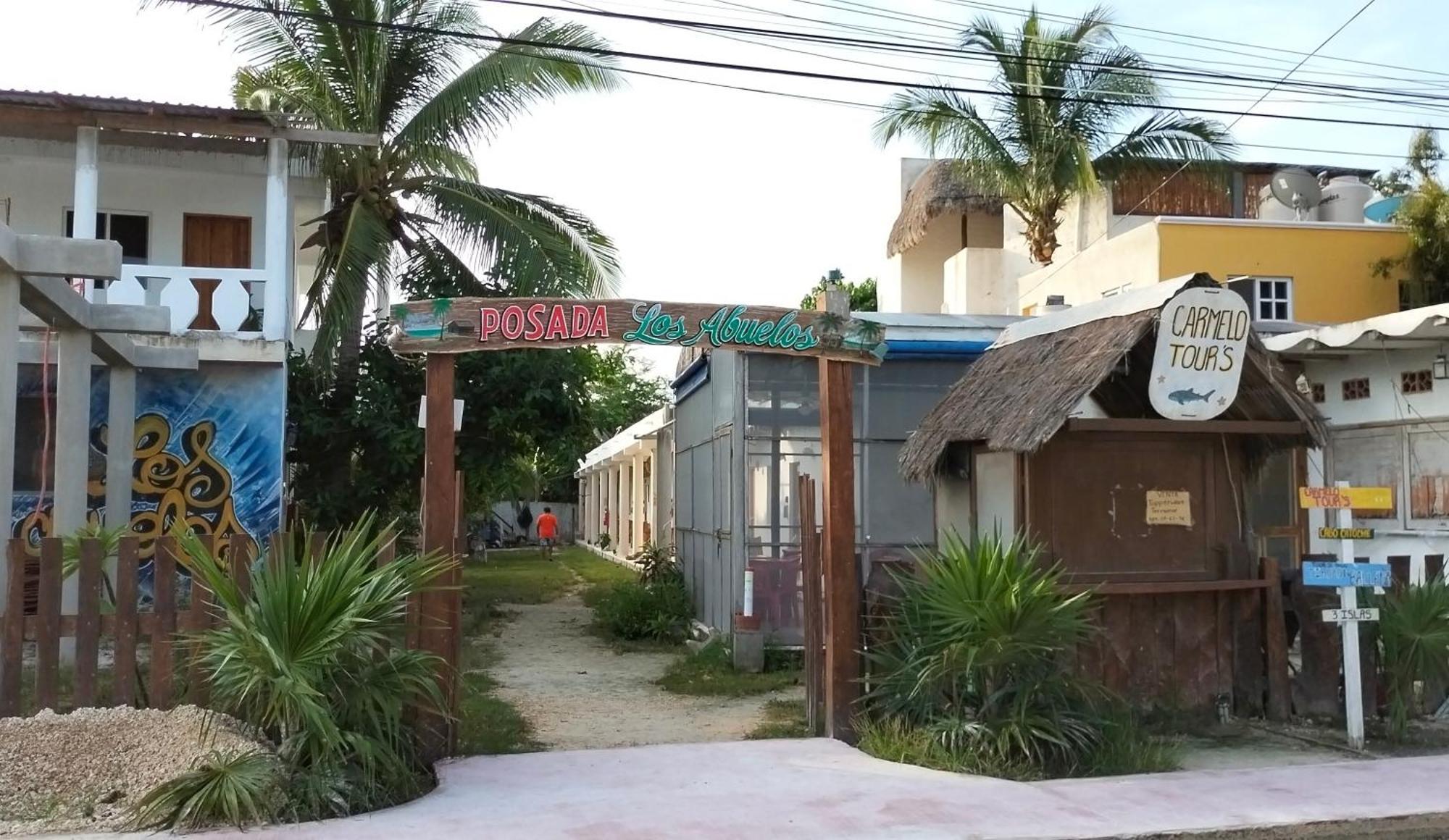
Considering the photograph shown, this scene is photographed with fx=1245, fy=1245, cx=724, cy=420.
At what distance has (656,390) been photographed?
47.0 meters

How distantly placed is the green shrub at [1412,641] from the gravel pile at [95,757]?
7495 millimetres

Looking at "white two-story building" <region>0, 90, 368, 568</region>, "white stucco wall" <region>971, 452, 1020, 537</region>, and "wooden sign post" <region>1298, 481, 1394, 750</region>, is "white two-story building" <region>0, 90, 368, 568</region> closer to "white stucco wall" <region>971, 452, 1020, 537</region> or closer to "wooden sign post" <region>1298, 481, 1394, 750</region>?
"white stucco wall" <region>971, 452, 1020, 537</region>

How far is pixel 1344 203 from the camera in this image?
76.0 ft

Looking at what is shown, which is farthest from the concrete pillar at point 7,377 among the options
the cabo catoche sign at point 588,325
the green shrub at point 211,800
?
the green shrub at point 211,800

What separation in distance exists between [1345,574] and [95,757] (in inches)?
303

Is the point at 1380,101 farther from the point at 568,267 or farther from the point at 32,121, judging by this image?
the point at 32,121

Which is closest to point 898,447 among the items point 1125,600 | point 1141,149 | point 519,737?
point 1125,600

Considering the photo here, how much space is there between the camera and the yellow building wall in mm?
19547

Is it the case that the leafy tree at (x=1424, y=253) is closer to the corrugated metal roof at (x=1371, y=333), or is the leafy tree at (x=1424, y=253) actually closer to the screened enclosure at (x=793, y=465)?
the corrugated metal roof at (x=1371, y=333)

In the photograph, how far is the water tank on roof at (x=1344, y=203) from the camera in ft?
76.0

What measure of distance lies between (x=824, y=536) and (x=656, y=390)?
127ft

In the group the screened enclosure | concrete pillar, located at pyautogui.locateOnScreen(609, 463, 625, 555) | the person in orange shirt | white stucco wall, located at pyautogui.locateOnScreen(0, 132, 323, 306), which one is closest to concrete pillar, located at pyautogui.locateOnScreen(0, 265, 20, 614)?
the screened enclosure

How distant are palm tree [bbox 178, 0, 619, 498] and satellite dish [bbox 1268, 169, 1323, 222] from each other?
11.7m

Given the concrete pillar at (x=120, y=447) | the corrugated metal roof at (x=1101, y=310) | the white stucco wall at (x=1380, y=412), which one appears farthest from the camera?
the concrete pillar at (x=120, y=447)
